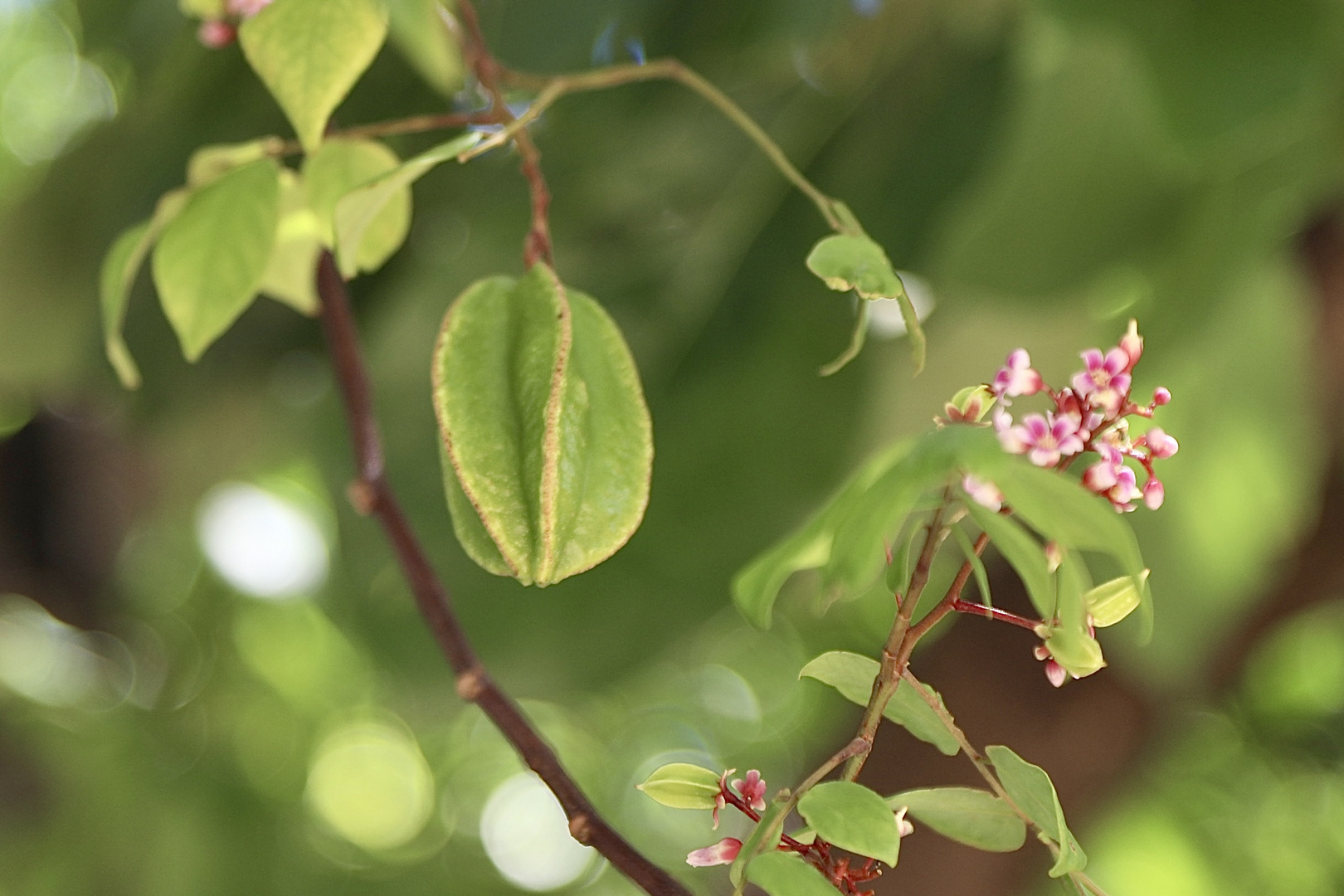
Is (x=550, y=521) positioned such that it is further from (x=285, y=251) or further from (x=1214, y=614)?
(x=1214, y=614)

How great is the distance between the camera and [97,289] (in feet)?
1.50

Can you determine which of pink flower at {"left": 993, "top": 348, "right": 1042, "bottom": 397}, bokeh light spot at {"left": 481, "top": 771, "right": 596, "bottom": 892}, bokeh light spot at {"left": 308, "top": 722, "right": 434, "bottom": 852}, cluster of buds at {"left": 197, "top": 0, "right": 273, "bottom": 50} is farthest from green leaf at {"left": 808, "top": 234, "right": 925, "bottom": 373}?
bokeh light spot at {"left": 308, "top": 722, "right": 434, "bottom": 852}

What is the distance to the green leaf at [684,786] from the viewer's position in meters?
0.14

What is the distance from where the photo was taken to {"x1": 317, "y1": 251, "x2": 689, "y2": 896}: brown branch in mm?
136

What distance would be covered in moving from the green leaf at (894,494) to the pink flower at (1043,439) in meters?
0.01

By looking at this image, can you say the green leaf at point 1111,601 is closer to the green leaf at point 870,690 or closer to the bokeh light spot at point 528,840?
the green leaf at point 870,690

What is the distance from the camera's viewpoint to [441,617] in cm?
18

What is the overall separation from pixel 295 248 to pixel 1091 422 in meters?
0.15

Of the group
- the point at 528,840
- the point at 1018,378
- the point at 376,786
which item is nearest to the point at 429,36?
the point at 1018,378

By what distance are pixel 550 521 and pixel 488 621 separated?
0.31 meters

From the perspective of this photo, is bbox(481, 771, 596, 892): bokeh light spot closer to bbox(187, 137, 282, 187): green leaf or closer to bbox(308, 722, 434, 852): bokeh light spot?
bbox(308, 722, 434, 852): bokeh light spot

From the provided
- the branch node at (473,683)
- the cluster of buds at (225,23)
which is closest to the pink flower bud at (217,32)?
the cluster of buds at (225,23)

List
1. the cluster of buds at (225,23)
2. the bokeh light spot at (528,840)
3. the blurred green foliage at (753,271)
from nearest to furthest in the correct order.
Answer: the cluster of buds at (225,23), the blurred green foliage at (753,271), the bokeh light spot at (528,840)

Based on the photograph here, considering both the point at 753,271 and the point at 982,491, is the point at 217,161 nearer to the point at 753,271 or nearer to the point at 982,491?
the point at 982,491
